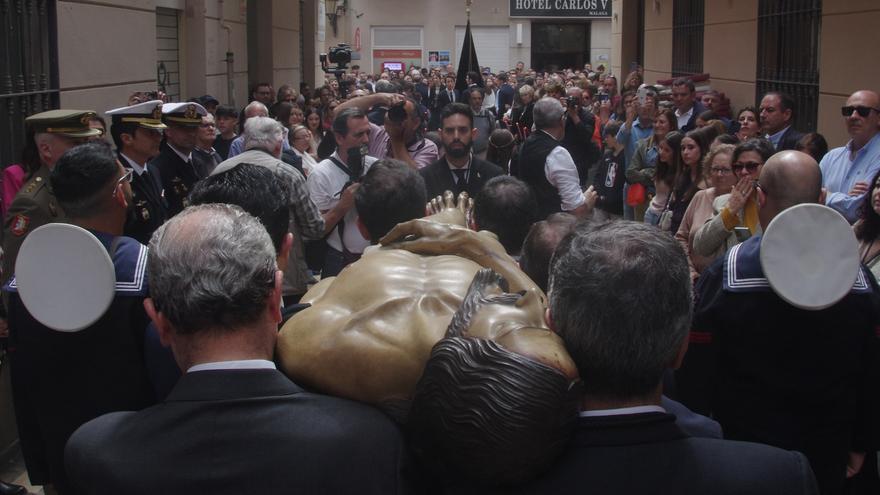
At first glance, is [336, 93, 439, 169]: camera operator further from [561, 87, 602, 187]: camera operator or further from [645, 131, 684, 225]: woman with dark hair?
[561, 87, 602, 187]: camera operator

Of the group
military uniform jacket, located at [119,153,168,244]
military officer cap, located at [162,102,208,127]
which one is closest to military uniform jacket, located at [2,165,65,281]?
military uniform jacket, located at [119,153,168,244]

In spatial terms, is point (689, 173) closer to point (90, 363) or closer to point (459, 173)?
point (459, 173)

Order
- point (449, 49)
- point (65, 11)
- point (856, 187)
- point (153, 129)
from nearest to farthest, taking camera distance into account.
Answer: point (153, 129), point (856, 187), point (65, 11), point (449, 49)

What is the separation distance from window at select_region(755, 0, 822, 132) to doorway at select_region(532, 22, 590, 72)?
28.4m

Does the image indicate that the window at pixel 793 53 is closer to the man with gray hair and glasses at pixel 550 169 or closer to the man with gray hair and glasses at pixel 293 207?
the man with gray hair and glasses at pixel 550 169

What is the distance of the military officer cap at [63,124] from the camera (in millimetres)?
5047

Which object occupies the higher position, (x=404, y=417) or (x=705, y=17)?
(x=705, y=17)

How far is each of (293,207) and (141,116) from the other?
1.67 meters

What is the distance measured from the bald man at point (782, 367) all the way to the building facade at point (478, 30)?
1399 inches

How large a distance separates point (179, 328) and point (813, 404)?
210 centimetres

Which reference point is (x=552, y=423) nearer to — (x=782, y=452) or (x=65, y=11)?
(x=782, y=452)

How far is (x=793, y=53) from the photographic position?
10.1m

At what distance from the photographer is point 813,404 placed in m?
3.01

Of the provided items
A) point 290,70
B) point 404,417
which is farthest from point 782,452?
point 290,70
